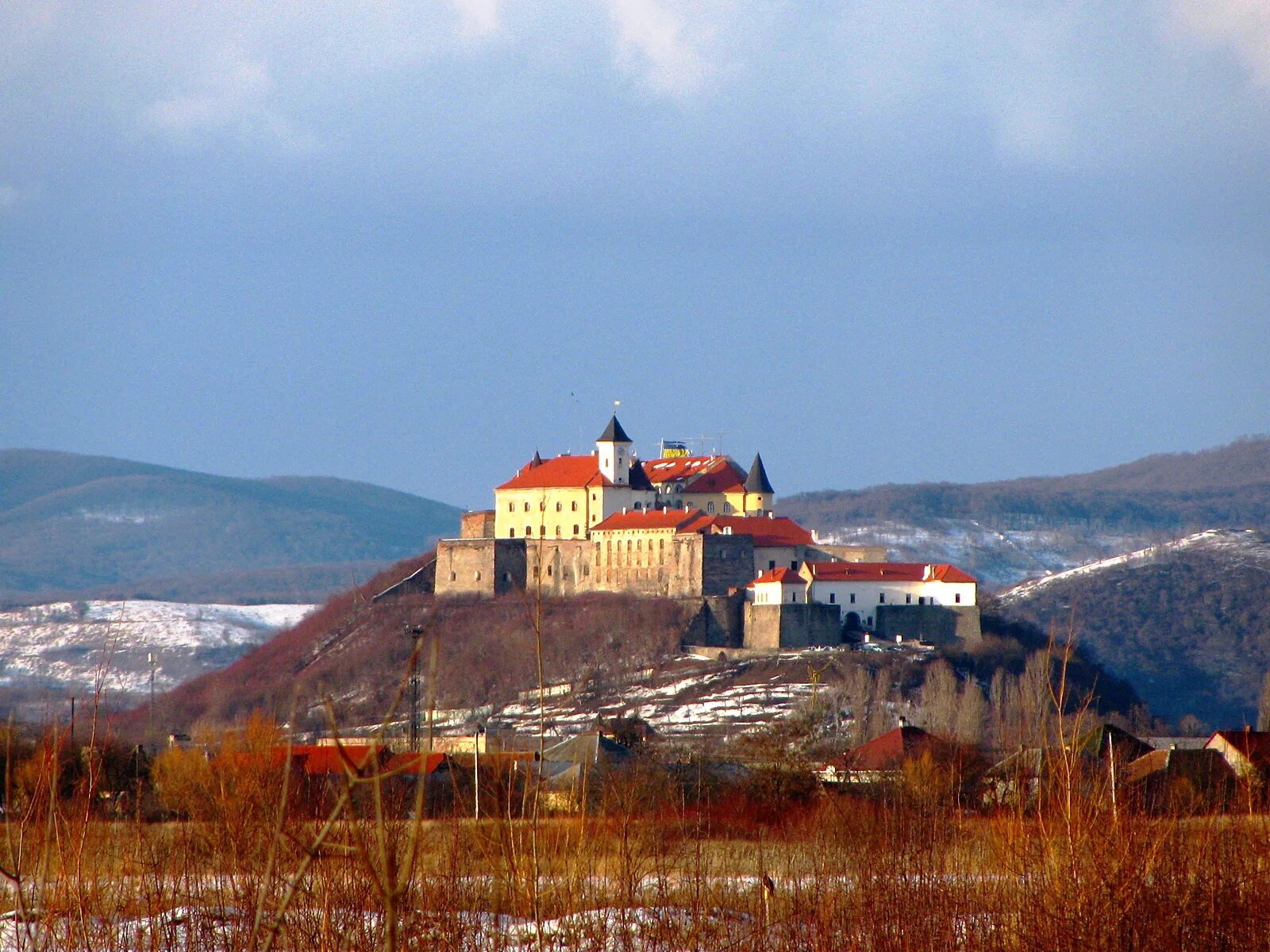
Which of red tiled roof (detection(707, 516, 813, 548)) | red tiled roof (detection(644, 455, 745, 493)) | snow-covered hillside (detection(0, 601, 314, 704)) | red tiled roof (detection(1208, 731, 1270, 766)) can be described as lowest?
snow-covered hillside (detection(0, 601, 314, 704))

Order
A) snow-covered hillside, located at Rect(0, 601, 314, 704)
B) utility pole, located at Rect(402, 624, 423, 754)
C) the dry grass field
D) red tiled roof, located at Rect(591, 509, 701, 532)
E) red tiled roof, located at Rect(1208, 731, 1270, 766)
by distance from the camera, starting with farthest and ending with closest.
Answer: snow-covered hillside, located at Rect(0, 601, 314, 704) → red tiled roof, located at Rect(591, 509, 701, 532) → red tiled roof, located at Rect(1208, 731, 1270, 766) → the dry grass field → utility pole, located at Rect(402, 624, 423, 754)

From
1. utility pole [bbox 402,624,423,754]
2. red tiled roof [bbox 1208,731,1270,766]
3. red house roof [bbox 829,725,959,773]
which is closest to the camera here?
utility pole [bbox 402,624,423,754]

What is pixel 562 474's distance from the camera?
9075 cm

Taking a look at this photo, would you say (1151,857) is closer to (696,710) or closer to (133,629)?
(696,710)

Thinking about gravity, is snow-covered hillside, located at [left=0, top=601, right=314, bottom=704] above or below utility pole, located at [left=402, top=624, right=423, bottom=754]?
below

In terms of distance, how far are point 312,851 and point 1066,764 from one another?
351 inches

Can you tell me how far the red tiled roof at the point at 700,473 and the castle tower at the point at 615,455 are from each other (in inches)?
101

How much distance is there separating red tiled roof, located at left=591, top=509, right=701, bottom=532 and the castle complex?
7cm

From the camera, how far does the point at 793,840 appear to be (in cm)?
2442

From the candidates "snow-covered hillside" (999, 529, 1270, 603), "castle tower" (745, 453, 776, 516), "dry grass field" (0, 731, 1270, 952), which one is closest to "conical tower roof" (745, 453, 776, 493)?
"castle tower" (745, 453, 776, 516)

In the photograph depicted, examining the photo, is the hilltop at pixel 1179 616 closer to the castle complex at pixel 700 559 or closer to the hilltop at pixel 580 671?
the castle complex at pixel 700 559

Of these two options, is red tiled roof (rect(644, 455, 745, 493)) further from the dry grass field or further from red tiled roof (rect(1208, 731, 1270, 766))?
the dry grass field

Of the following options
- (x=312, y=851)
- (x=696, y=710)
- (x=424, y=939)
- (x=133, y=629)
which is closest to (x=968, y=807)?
(x=424, y=939)

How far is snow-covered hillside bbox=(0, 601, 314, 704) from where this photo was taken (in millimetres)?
136000
